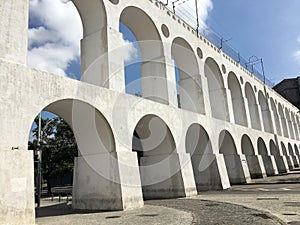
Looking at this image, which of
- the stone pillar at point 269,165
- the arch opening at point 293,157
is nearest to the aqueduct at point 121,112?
the stone pillar at point 269,165

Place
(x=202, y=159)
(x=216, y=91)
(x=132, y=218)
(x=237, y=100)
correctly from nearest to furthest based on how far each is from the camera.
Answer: (x=132, y=218), (x=202, y=159), (x=216, y=91), (x=237, y=100)

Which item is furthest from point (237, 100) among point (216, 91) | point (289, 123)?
point (289, 123)

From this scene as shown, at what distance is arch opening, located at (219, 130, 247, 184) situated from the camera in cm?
2131

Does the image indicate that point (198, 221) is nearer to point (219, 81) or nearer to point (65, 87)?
point (65, 87)

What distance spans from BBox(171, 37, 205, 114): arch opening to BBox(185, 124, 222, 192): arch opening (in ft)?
5.57

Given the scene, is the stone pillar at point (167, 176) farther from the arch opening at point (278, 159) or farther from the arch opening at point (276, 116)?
the arch opening at point (276, 116)

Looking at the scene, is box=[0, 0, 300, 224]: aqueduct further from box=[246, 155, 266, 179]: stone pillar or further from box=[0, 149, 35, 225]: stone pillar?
box=[246, 155, 266, 179]: stone pillar

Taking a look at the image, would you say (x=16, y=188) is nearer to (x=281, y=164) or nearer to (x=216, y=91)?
(x=216, y=91)

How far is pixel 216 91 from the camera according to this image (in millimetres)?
23078

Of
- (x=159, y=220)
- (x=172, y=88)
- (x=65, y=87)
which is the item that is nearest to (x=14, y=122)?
(x=65, y=87)

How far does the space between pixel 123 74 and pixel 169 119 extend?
352cm

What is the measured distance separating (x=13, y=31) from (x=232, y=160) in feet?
57.3

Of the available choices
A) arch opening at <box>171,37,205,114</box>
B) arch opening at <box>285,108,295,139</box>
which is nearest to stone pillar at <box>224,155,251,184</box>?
arch opening at <box>171,37,205,114</box>

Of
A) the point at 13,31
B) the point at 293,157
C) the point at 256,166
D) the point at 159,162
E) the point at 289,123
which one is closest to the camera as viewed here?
the point at 13,31
